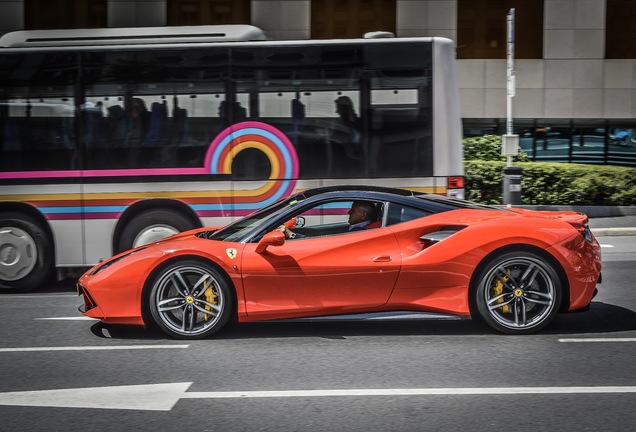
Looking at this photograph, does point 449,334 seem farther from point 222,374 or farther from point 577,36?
point 577,36

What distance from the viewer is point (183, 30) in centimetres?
1068

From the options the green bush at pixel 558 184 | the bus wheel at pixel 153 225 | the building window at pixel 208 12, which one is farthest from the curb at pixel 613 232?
the building window at pixel 208 12

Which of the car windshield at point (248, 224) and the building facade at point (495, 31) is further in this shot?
the building facade at point (495, 31)

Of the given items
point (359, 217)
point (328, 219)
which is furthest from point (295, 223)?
point (359, 217)

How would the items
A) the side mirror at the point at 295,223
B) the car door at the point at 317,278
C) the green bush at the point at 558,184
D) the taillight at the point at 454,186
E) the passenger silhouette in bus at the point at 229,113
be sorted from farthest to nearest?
the green bush at the point at 558,184 < the passenger silhouette in bus at the point at 229,113 < the taillight at the point at 454,186 < the side mirror at the point at 295,223 < the car door at the point at 317,278

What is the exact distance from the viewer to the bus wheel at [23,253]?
34.0ft

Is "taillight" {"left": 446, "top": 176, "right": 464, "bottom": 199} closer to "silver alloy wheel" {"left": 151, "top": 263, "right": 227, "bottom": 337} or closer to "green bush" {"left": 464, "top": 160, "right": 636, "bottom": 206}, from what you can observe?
"silver alloy wheel" {"left": 151, "top": 263, "right": 227, "bottom": 337}

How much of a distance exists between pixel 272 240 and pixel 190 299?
85 cm

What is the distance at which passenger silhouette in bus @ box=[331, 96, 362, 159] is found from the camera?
1048 cm

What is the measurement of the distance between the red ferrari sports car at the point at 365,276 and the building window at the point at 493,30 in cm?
1813

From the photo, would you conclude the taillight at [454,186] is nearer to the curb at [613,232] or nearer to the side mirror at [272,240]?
the side mirror at [272,240]

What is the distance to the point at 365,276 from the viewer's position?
7.08 metres

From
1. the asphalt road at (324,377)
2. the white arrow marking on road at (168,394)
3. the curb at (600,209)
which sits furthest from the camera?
the curb at (600,209)

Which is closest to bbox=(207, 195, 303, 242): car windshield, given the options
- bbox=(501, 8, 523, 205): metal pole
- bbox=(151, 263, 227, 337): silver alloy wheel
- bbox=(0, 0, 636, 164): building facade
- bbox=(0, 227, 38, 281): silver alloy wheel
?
bbox=(151, 263, 227, 337): silver alloy wheel
